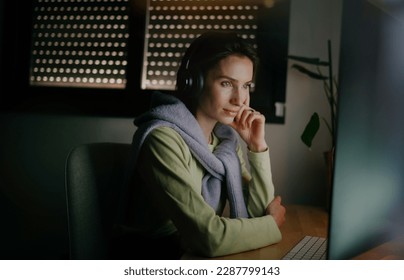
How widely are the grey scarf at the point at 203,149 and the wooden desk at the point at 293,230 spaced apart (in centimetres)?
8

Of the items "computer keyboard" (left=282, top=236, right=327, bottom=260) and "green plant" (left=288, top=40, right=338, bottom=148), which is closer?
"computer keyboard" (left=282, top=236, right=327, bottom=260)

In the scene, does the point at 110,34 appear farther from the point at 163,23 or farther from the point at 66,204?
the point at 66,204

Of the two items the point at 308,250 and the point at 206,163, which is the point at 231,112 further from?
the point at 308,250

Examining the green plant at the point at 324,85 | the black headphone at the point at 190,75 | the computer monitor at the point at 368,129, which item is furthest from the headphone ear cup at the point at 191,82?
the computer monitor at the point at 368,129

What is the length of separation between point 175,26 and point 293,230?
0.43 metres

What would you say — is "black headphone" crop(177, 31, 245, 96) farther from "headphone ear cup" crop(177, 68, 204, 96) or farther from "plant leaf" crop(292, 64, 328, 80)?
"plant leaf" crop(292, 64, 328, 80)

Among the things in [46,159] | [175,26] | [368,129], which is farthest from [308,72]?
[46,159]

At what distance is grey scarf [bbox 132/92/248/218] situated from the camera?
2.25 feet

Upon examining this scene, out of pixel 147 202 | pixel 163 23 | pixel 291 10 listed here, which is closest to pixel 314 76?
pixel 291 10

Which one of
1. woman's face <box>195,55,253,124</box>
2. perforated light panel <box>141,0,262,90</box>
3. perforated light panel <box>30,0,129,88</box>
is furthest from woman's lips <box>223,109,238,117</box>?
perforated light panel <box>30,0,129,88</box>

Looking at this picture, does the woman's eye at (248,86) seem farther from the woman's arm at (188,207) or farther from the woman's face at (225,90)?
the woman's arm at (188,207)

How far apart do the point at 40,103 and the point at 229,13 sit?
1.25 ft

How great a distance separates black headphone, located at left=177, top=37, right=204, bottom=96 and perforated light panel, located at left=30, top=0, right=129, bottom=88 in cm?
11
